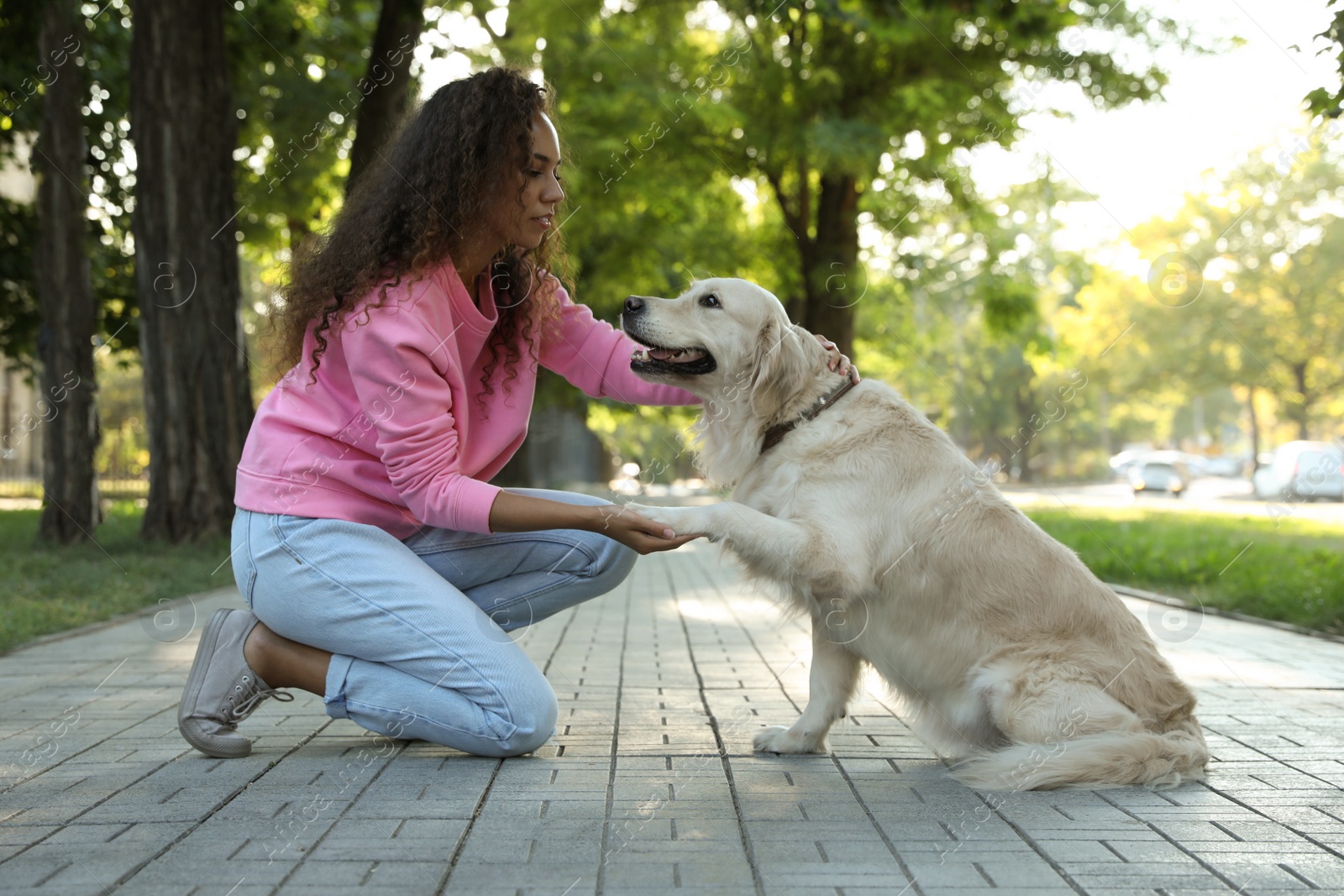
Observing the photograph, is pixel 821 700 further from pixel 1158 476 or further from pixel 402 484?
pixel 1158 476

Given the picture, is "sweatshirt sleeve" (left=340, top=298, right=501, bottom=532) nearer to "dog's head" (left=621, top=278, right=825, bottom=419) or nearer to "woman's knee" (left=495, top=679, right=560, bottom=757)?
"woman's knee" (left=495, top=679, right=560, bottom=757)

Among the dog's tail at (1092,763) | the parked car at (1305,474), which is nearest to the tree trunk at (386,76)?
the dog's tail at (1092,763)

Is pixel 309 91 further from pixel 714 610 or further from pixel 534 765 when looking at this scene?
pixel 534 765

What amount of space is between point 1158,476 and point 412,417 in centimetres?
3985

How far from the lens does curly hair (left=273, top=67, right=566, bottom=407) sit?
12.4 feet

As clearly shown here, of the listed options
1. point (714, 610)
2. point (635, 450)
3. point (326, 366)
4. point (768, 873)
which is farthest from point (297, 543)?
point (635, 450)

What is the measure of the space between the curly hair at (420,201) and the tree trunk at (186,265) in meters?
7.47

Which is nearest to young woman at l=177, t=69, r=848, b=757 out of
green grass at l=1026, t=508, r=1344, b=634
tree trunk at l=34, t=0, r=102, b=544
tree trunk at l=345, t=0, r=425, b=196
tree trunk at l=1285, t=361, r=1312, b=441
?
green grass at l=1026, t=508, r=1344, b=634

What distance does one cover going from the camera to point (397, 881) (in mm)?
2531

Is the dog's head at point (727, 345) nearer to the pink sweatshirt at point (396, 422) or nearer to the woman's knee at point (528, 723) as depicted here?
the pink sweatshirt at point (396, 422)

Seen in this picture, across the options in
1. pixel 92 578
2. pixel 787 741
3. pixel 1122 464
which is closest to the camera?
pixel 787 741

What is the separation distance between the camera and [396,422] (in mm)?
3572

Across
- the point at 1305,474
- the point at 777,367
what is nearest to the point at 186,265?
the point at 777,367

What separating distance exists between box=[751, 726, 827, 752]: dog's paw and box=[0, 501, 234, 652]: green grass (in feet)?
14.0
